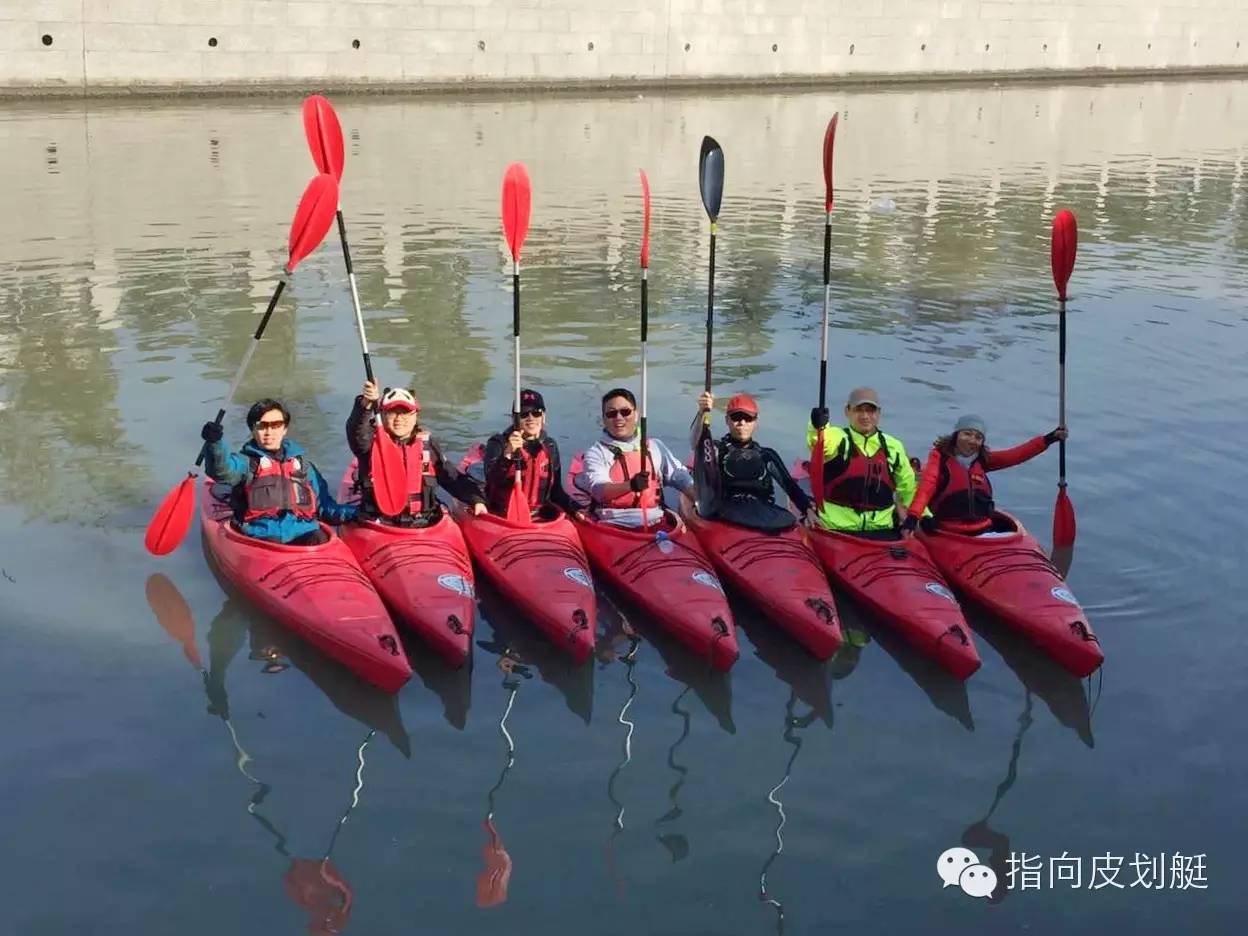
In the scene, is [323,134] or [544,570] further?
[323,134]

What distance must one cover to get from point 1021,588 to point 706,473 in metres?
1.90

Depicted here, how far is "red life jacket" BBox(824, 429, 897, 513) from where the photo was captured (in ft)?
23.5

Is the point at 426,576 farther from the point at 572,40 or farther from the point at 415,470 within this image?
the point at 572,40

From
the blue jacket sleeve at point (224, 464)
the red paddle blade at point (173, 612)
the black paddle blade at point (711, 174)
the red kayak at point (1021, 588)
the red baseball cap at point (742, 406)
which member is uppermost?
the black paddle blade at point (711, 174)

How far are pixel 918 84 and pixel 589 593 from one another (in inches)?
1738

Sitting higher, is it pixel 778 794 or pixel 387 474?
pixel 387 474

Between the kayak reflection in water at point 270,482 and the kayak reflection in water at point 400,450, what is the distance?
325mm

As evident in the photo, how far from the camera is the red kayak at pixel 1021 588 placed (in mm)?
6320

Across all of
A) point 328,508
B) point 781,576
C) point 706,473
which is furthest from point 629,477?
point 328,508

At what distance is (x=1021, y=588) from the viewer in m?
6.61

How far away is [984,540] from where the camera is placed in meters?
6.99

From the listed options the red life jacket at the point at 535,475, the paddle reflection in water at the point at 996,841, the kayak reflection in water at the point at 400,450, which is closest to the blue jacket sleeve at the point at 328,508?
the kayak reflection in water at the point at 400,450

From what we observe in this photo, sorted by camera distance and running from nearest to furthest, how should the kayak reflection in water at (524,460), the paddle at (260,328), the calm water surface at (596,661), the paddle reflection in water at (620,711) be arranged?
1. the calm water surface at (596,661)
2. the paddle reflection in water at (620,711)
3. the paddle at (260,328)
4. the kayak reflection in water at (524,460)

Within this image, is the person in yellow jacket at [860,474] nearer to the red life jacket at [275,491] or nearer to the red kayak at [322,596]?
the red kayak at [322,596]
